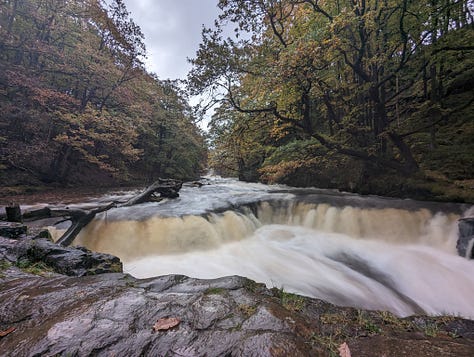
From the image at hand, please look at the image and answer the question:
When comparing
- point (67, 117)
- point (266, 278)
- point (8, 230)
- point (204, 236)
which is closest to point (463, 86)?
point (266, 278)

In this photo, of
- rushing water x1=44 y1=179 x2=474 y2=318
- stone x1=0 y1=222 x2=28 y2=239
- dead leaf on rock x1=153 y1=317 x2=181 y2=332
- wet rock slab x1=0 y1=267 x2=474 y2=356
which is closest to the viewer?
wet rock slab x1=0 y1=267 x2=474 y2=356

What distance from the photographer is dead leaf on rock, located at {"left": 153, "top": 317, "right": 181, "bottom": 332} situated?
144 cm

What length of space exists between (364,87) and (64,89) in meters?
16.5

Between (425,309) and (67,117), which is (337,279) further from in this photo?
(67,117)

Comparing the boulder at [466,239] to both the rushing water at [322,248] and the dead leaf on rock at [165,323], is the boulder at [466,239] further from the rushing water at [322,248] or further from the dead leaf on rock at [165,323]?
the dead leaf on rock at [165,323]

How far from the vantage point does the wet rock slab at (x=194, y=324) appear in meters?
1.27

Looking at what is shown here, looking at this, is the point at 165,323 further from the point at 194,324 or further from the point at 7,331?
the point at 7,331

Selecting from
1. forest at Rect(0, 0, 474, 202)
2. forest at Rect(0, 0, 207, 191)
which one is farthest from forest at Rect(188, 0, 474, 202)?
forest at Rect(0, 0, 207, 191)

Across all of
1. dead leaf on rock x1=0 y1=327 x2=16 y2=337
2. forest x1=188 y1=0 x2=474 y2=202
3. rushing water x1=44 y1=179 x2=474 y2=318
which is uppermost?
forest x1=188 y1=0 x2=474 y2=202

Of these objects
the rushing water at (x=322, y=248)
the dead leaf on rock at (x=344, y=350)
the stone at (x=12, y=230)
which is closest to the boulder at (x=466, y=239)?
the rushing water at (x=322, y=248)

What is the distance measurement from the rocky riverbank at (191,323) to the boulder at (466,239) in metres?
3.35

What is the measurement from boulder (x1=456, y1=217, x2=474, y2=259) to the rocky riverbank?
3.35 meters

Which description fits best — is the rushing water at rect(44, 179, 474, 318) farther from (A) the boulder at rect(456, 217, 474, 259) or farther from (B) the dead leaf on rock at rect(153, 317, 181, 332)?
(B) the dead leaf on rock at rect(153, 317, 181, 332)

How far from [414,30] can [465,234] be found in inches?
267
